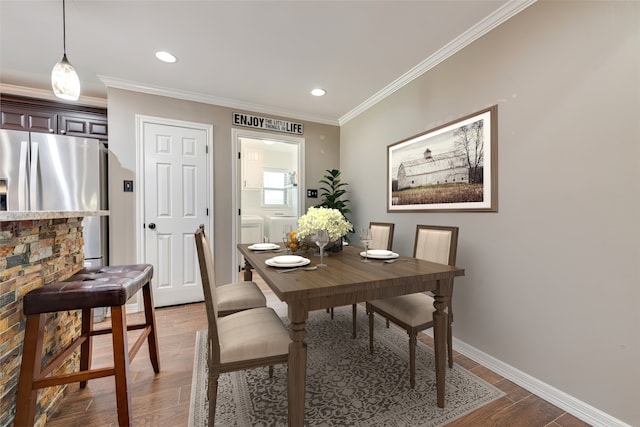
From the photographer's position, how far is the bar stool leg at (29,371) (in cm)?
107

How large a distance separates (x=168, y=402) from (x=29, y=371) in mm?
691

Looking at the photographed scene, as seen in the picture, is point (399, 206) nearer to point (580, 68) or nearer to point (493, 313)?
point (493, 313)

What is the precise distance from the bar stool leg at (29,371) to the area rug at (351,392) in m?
0.67

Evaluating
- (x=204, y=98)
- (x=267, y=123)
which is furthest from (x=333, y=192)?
(x=204, y=98)

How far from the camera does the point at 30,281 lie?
3.96 feet

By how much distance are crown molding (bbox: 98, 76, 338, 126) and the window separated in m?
2.04

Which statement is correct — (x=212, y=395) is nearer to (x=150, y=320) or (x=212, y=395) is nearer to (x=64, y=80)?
(x=150, y=320)

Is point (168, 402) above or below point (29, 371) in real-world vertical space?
below

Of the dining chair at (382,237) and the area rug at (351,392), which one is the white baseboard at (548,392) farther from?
the dining chair at (382,237)

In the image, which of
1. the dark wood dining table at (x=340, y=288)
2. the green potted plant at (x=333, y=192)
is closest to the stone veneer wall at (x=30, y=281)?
the dark wood dining table at (x=340, y=288)

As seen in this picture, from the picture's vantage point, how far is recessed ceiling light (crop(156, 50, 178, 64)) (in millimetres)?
2264

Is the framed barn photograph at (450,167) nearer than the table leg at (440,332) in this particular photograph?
No

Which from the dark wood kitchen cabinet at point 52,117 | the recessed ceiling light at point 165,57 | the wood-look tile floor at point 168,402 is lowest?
the wood-look tile floor at point 168,402

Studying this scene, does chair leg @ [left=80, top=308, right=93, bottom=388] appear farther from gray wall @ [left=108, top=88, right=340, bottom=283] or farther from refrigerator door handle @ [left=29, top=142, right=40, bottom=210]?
refrigerator door handle @ [left=29, top=142, right=40, bottom=210]
